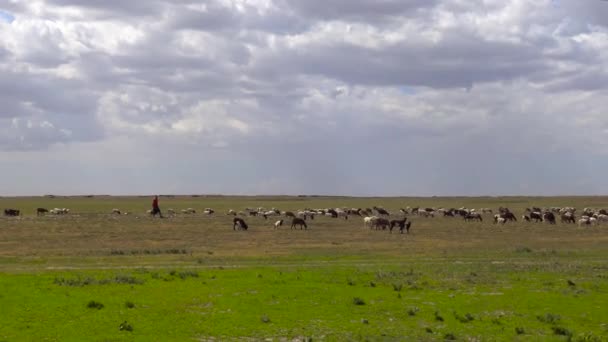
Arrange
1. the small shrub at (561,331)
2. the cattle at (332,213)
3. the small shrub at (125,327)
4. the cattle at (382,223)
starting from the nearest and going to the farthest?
the small shrub at (125,327) → the small shrub at (561,331) → the cattle at (382,223) → the cattle at (332,213)

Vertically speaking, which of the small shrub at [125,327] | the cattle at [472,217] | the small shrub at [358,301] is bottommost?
the small shrub at [125,327]

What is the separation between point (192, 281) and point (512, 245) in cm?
2741

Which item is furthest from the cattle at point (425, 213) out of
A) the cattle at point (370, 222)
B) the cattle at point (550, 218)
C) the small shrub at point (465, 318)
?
the small shrub at point (465, 318)

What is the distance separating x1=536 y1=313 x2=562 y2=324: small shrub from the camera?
1856cm

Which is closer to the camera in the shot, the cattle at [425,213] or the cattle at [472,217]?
the cattle at [472,217]

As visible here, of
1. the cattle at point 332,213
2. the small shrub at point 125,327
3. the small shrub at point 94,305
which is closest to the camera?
the small shrub at point 125,327

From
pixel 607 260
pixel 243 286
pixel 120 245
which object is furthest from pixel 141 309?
pixel 120 245

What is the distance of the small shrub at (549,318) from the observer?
1856cm

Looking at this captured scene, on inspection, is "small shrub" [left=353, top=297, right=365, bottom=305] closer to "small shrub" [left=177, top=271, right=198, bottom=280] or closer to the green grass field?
the green grass field

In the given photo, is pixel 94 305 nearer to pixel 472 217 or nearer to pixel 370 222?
pixel 370 222

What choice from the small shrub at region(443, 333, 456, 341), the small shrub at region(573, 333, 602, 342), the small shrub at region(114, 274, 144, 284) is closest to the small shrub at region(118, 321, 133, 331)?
the small shrub at region(114, 274, 144, 284)

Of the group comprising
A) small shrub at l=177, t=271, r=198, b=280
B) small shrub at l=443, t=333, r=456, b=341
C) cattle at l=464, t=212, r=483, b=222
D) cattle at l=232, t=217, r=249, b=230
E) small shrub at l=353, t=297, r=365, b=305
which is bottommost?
small shrub at l=443, t=333, r=456, b=341

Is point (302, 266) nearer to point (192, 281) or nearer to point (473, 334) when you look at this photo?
point (192, 281)

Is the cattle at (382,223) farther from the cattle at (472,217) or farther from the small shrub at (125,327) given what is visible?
the small shrub at (125,327)
